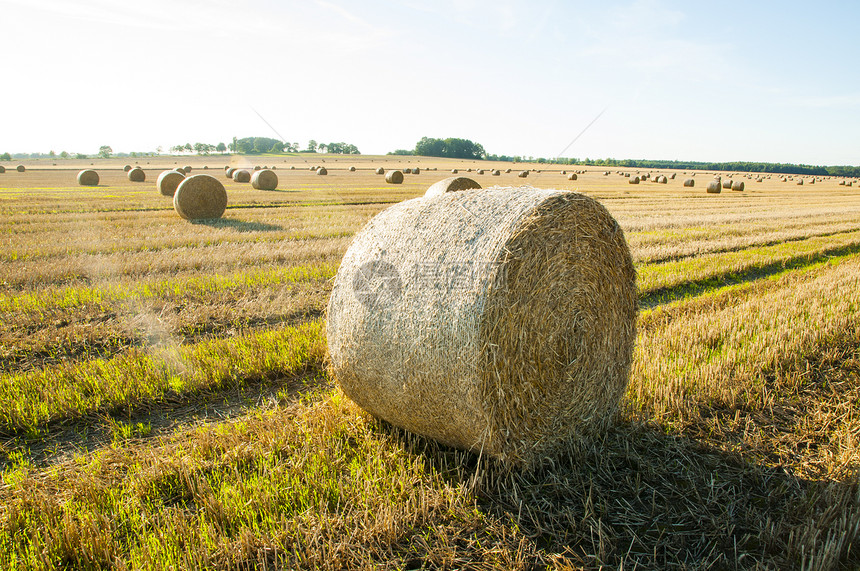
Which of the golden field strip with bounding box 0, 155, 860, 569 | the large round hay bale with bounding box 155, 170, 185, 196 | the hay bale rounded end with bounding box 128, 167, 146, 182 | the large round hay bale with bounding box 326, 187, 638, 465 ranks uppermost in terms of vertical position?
the hay bale rounded end with bounding box 128, 167, 146, 182

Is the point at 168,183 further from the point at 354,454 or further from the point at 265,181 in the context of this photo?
the point at 354,454

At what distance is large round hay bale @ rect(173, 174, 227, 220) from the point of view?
15266mm

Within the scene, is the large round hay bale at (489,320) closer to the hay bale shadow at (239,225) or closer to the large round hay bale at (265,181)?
the hay bale shadow at (239,225)

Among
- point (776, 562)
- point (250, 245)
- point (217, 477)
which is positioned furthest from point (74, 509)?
point (250, 245)

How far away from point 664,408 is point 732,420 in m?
0.48

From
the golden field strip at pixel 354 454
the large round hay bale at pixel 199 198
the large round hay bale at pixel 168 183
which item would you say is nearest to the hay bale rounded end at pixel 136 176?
the large round hay bale at pixel 168 183

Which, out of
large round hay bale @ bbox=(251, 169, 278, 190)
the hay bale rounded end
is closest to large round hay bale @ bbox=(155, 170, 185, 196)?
large round hay bale @ bbox=(251, 169, 278, 190)

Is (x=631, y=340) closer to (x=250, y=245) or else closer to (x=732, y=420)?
(x=732, y=420)

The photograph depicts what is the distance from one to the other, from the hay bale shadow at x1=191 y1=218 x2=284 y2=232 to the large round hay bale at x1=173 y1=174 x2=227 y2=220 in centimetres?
40

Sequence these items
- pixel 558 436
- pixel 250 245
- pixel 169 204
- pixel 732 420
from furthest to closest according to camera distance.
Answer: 1. pixel 169 204
2. pixel 250 245
3. pixel 732 420
4. pixel 558 436

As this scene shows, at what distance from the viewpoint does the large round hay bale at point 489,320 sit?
3.28m

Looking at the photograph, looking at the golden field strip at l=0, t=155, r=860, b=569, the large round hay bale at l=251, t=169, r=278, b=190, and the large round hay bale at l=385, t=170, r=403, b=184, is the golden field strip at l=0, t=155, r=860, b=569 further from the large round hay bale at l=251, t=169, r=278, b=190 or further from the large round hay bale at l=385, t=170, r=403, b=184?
the large round hay bale at l=385, t=170, r=403, b=184

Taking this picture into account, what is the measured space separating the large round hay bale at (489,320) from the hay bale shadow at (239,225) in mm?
9777

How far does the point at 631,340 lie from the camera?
433 cm
